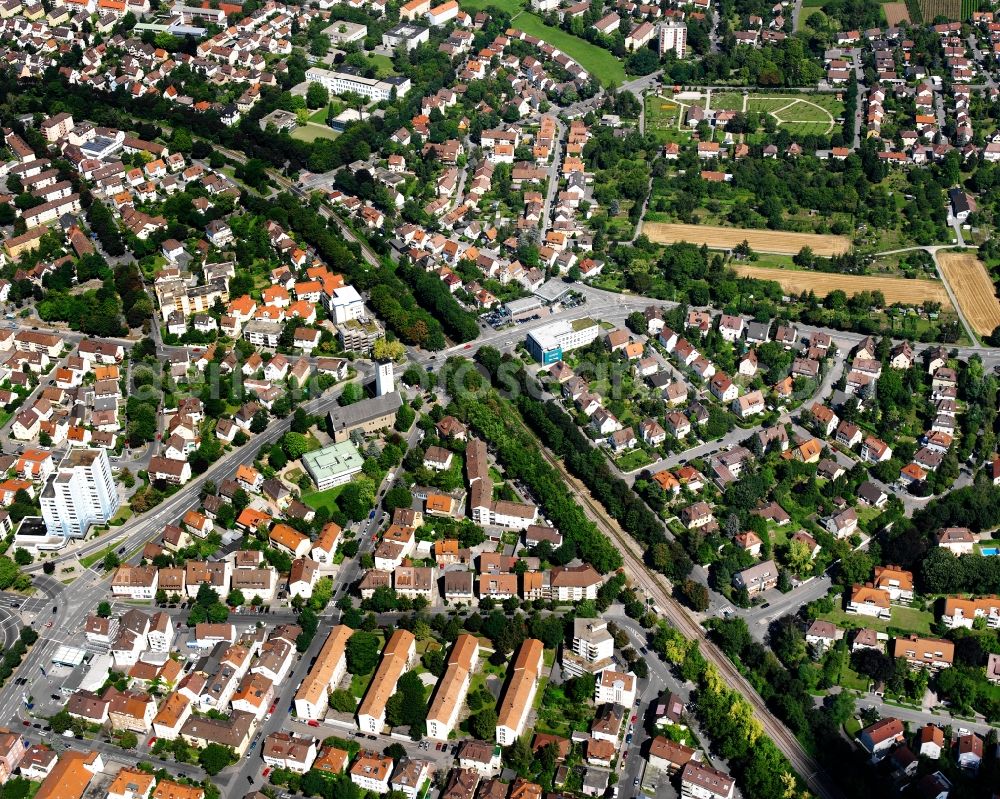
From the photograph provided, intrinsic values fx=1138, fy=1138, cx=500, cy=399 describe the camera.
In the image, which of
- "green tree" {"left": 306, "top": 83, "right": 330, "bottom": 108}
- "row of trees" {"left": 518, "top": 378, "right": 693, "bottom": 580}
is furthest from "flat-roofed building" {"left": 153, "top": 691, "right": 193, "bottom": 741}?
"green tree" {"left": 306, "top": 83, "right": 330, "bottom": 108}

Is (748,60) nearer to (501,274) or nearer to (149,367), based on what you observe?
(501,274)

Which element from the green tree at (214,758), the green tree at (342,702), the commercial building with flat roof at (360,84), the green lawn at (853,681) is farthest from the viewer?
the commercial building with flat roof at (360,84)

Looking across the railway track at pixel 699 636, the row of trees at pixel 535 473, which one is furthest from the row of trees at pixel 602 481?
the row of trees at pixel 535 473

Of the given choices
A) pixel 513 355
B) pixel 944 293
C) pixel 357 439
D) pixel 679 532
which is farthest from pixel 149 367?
pixel 944 293

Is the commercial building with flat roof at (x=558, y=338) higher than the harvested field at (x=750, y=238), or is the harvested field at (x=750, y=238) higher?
the commercial building with flat roof at (x=558, y=338)

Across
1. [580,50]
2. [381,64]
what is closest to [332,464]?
[381,64]

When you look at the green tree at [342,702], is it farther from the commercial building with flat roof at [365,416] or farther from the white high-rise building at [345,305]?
the white high-rise building at [345,305]

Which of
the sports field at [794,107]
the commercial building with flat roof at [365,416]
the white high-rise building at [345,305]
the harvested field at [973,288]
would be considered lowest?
the harvested field at [973,288]
